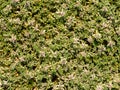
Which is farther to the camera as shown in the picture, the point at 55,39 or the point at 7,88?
the point at 55,39

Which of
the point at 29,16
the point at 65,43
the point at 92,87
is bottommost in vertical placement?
the point at 92,87

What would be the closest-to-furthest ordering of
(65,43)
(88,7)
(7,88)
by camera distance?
Answer: (7,88) < (65,43) < (88,7)

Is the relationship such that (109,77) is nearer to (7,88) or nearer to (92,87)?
(92,87)

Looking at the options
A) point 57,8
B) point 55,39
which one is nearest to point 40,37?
point 55,39

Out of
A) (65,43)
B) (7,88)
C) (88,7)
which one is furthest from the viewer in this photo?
(88,7)

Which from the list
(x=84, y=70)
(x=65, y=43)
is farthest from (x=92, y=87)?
(x=65, y=43)

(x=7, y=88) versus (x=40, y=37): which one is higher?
(x=40, y=37)

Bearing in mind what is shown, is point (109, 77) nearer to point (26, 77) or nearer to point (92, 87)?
point (92, 87)

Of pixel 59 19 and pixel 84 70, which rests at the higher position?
pixel 59 19

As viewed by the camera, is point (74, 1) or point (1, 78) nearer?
point (1, 78)
